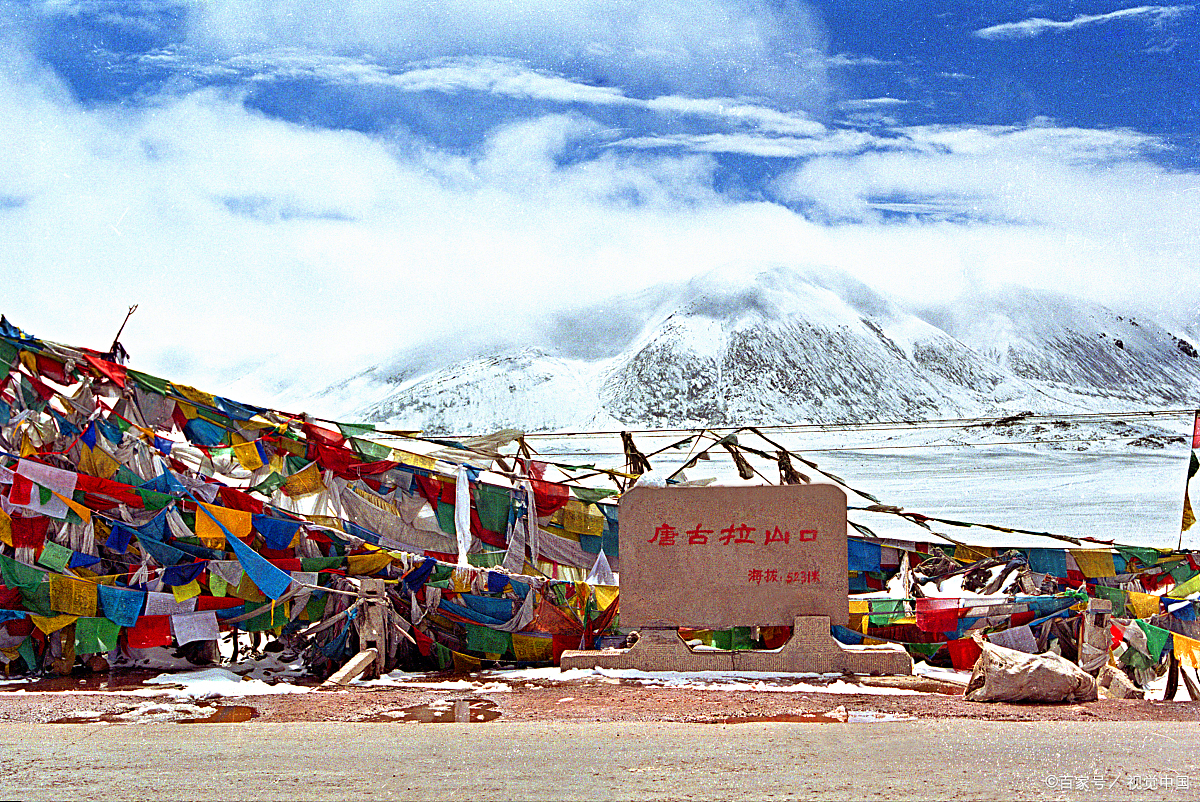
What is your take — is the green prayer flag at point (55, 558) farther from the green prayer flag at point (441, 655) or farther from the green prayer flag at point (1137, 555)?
the green prayer flag at point (1137, 555)

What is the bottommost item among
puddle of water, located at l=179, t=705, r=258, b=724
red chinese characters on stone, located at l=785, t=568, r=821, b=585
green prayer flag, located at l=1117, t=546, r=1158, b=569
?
puddle of water, located at l=179, t=705, r=258, b=724

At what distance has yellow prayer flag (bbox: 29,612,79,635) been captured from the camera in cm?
866

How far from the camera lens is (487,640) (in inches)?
363

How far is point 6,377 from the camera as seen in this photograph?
9789mm

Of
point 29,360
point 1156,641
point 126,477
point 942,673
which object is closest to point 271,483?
point 126,477

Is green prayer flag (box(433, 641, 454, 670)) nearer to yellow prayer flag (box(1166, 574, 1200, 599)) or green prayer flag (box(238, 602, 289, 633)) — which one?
green prayer flag (box(238, 602, 289, 633))

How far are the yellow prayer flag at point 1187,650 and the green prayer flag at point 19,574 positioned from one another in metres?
8.33

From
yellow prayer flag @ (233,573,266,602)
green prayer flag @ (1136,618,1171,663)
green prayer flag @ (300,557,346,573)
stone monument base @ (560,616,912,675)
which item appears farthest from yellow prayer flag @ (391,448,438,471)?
green prayer flag @ (1136,618,1171,663)

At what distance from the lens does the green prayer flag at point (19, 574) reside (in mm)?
8828

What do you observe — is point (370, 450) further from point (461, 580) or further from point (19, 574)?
point (19, 574)

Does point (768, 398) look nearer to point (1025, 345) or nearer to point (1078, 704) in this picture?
point (1025, 345)

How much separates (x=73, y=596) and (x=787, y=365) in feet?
205

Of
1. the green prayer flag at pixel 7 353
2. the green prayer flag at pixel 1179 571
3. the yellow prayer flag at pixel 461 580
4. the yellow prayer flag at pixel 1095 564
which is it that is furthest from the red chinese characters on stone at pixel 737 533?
the green prayer flag at pixel 1179 571

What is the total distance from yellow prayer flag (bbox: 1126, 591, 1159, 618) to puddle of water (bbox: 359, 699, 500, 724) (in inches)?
248
